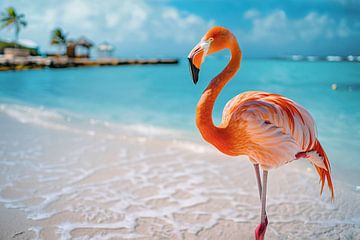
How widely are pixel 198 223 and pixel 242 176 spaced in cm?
138

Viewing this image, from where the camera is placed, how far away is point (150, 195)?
11.5ft

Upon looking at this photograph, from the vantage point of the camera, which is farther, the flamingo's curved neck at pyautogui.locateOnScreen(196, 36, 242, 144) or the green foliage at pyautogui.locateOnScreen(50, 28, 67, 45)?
the green foliage at pyautogui.locateOnScreen(50, 28, 67, 45)

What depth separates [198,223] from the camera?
289 centimetres

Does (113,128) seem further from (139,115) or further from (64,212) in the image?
(64,212)

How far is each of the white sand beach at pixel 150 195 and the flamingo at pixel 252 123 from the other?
3.26 feet

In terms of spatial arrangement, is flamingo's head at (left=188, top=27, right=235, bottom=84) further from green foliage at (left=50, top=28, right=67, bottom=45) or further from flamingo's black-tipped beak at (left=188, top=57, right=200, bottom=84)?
green foliage at (left=50, top=28, right=67, bottom=45)

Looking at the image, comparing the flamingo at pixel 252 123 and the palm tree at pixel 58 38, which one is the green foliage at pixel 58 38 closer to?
the palm tree at pixel 58 38

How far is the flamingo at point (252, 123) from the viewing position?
6.29 feet

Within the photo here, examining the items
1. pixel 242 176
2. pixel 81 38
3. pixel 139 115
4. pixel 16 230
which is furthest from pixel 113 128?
pixel 81 38

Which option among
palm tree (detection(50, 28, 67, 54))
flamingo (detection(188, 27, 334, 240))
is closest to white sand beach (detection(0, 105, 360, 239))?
flamingo (detection(188, 27, 334, 240))

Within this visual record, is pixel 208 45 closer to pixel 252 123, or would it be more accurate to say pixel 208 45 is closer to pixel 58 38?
pixel 252 123

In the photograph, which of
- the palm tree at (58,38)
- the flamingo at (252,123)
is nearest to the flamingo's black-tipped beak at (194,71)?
the flamingo at (252,123)

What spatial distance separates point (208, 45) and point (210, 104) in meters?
0.35

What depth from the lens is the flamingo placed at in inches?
75.5
